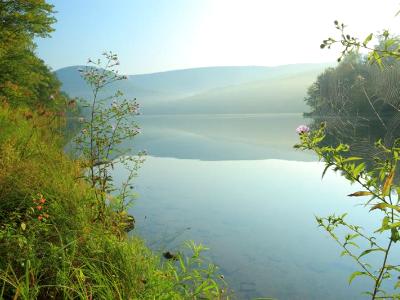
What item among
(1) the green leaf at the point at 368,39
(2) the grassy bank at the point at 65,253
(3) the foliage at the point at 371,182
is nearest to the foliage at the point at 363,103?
(1) the green leaf at the point at 368,39

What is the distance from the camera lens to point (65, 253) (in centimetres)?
358

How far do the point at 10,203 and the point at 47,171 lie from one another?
1.08 metres

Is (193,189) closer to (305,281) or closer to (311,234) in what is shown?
(311,234)

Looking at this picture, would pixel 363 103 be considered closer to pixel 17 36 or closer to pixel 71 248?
pixel 17 36

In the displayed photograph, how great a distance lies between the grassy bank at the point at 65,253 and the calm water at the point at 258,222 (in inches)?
36.3

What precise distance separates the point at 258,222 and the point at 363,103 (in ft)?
108

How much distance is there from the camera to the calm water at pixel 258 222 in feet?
17.5

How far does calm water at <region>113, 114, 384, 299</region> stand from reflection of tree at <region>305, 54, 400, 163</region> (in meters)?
2.12

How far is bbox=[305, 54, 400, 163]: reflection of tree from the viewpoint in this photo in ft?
27.2

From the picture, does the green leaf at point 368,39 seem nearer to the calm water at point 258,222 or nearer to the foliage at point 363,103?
the foliage at point 363,103

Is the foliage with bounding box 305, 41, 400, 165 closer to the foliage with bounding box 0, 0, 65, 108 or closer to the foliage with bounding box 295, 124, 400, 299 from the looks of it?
the foliage with bounding box 295, 124, 400, 299

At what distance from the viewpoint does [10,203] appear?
15.2 ft

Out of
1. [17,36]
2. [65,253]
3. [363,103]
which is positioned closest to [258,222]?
[65,253]

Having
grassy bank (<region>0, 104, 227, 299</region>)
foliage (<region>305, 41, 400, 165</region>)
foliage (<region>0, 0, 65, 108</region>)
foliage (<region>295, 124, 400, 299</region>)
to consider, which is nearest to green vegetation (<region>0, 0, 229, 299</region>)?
grassy bank (<region>0, 104, 227, 299</region>)
